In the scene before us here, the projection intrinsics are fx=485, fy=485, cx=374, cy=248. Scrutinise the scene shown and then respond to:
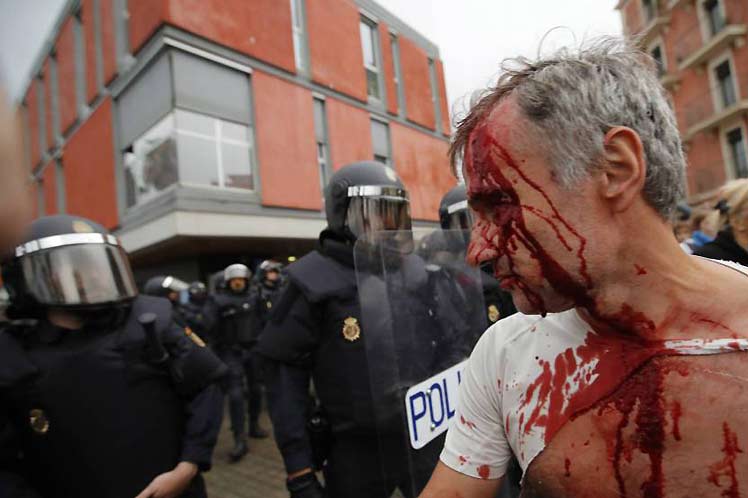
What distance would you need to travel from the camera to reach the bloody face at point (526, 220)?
949 mm

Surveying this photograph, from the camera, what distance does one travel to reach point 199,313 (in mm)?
7824

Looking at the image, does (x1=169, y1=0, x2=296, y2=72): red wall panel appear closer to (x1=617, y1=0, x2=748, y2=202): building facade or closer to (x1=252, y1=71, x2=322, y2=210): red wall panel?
(x1=252, y1=71, x2=322, y2=210): red wall panel

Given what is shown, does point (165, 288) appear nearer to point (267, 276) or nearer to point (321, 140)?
point (267, 276)

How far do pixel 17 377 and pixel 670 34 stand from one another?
29.1m

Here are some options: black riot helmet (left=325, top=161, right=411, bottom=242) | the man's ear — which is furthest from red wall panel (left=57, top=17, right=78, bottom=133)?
the man's ear

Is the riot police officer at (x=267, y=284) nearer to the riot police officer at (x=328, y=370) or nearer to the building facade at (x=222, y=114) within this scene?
the building facade at (x=222, y=114)

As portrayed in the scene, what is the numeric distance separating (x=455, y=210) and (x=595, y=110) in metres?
2.62

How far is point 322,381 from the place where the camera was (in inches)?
90.7

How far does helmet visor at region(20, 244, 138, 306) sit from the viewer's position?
2043 mm

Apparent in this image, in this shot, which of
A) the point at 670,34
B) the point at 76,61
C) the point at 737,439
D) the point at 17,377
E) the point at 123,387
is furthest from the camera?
the point at 670,34

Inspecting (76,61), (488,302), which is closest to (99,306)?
(488,302)

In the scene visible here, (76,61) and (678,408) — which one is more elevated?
(76,61)

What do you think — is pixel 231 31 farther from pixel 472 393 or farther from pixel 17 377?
pixel 472 393

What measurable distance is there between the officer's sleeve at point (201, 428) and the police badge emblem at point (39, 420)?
544 millimetres
